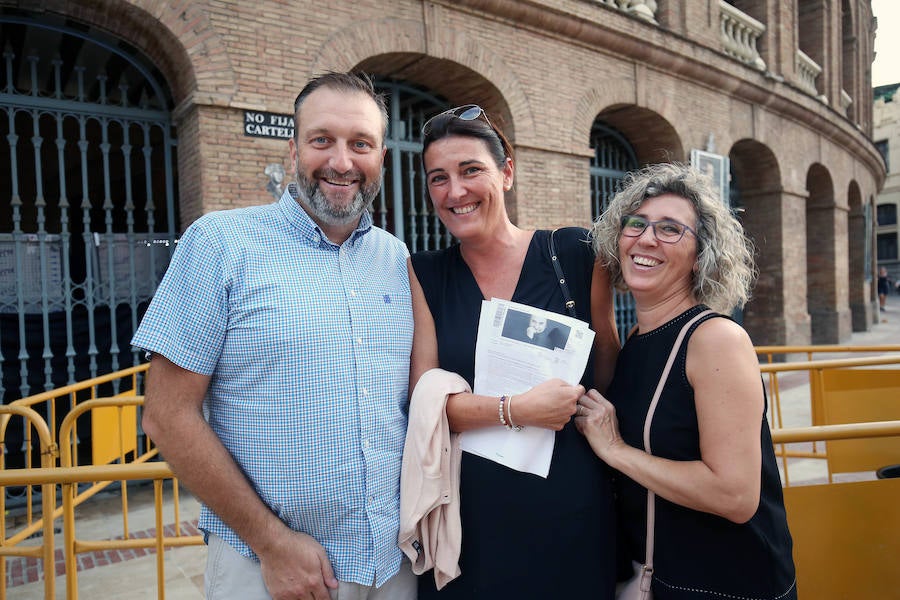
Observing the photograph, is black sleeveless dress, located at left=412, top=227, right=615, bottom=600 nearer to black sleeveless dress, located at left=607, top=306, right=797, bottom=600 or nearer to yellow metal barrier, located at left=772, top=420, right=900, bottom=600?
black sleeveless dress, located at left=607, top=306, right=797, bottom=600

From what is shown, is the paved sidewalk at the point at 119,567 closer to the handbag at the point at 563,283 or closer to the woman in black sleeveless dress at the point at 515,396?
the woman in black sleeveless dress at the point at 515,396

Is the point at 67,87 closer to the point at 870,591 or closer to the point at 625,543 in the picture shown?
the point at 625,543

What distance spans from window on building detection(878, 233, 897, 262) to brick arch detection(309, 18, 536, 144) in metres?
46.9

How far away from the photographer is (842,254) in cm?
1684

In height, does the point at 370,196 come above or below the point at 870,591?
above

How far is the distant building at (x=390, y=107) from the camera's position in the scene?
6066 mm

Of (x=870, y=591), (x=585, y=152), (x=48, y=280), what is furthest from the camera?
(x=585, y=152)

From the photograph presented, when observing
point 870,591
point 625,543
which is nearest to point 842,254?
point 870,591

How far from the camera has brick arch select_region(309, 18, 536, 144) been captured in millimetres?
7137

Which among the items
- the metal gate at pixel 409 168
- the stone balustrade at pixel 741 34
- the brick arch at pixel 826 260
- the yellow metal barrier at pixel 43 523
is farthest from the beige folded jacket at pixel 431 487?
the brick arch at pixel 826 260

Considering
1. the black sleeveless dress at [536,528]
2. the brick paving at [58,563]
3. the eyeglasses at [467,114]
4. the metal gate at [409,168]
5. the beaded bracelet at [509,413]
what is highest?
the metal gate at [409,168]

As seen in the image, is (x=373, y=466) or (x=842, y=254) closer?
(x=373, y=466)

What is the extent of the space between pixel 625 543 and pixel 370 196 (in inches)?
52.9

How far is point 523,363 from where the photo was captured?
5.91 feet
